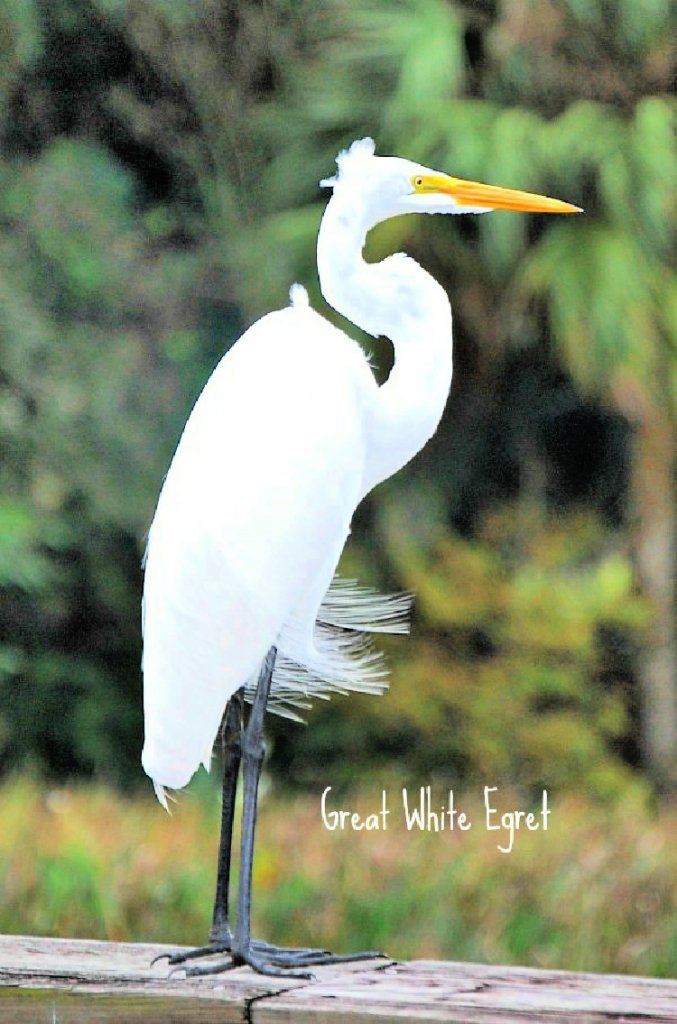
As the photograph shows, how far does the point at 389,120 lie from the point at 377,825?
2.01 meters

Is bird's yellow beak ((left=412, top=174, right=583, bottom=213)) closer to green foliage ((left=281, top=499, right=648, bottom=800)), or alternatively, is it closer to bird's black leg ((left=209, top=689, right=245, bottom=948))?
bird's black leg ((left=209, top=689, right=245, bottom=948))

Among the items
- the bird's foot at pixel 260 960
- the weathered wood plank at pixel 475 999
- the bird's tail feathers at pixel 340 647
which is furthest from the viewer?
the bird's tail feathers at pixel 340 647

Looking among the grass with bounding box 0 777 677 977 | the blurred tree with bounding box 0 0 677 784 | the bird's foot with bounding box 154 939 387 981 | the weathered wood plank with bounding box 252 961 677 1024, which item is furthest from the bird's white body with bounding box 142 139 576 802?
the blurred tree with bounding box 0 0 677 784

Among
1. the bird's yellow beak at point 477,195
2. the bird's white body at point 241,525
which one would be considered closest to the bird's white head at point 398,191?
the bird's yellow beak at point 477,195

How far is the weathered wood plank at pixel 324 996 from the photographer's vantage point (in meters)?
1.51

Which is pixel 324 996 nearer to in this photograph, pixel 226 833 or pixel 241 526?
pixel 226 833

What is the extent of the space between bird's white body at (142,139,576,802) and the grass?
0.86m

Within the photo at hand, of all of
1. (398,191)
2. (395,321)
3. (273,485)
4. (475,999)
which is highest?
(398,191)

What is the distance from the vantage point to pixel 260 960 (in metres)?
1.80

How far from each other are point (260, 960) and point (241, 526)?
1.67 ft

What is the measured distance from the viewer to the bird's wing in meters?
1.85

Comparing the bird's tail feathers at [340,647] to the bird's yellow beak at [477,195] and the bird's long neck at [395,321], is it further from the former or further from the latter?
the bird's yellow beak at [477,195]

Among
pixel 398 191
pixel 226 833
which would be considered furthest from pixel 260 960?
pixel 398 191

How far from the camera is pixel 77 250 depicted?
4547 mm
